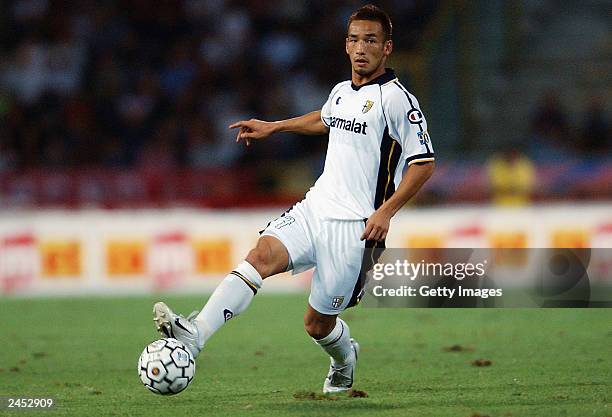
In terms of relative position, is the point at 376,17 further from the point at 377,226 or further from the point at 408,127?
the point at 377,226

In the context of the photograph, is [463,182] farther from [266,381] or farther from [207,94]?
[266,381]

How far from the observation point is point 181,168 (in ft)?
53.2

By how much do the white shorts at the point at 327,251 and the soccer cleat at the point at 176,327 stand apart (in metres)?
0.77

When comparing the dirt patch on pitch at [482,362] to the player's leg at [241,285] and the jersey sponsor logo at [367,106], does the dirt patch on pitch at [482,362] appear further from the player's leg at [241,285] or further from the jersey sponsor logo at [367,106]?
the jersey sponsor logo at [367,106]

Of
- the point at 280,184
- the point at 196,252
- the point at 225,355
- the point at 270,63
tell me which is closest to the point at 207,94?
the point at 270,63

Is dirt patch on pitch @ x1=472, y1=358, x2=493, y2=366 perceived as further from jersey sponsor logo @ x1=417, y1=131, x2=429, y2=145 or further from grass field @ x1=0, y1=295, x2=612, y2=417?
jersey sponsor logo @ x1=417, y1=131, x2=429, y2=145

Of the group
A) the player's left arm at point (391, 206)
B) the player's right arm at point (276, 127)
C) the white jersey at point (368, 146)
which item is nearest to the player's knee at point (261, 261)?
the white jersey at point (368, 146)

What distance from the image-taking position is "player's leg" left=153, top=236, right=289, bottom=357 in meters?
6.10

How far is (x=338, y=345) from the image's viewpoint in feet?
23.1

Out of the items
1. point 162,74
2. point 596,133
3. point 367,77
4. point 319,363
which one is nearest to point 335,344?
point 367,77

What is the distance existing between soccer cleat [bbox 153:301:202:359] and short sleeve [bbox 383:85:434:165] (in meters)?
1.45

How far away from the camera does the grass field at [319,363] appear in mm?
6590

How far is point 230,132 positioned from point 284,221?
34.3 ft

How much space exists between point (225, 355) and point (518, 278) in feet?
15.2
